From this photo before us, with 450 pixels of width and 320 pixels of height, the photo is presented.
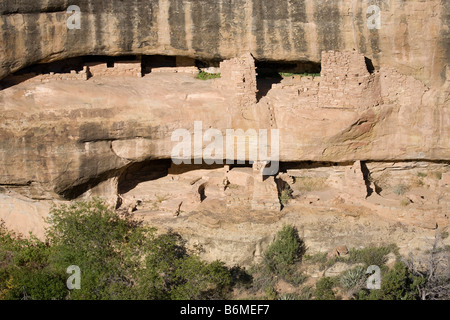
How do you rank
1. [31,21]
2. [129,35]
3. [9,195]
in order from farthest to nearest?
[9,195], [129,35], [31,21]

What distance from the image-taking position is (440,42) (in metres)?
10.8

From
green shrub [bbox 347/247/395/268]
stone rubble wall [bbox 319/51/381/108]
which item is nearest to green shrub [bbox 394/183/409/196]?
green shrub [bbox 347/247/395/268]

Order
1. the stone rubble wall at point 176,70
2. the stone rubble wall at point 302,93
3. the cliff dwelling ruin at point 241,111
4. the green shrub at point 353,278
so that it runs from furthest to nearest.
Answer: the stone rubble wall at point 176,70 → the stone rubble wall at point 302,93 → the cliff dwelling ruin at point 241,111 → the green shrub at point 353,278

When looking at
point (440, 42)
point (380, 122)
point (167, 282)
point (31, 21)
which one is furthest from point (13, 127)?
point (440, 42)

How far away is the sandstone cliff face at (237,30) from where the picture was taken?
35.1 ft

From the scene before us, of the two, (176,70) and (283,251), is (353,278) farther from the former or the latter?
(176,70)

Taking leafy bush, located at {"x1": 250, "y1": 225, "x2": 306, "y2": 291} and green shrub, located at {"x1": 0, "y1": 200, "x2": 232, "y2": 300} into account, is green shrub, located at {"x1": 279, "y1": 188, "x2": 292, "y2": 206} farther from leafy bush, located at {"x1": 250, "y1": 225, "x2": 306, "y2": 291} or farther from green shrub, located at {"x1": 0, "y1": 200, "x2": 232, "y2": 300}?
green shrub, located at {"x1": 0, "y1": 200, "x2": 232, "y2": 300}

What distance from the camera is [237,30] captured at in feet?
37.2

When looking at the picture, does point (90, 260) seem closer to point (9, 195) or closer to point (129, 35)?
point (9, 195)

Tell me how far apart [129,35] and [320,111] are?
176 inches

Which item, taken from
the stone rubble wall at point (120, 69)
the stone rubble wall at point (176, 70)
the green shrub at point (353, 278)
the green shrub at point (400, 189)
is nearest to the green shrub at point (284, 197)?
the green shrub at point (353, 278)

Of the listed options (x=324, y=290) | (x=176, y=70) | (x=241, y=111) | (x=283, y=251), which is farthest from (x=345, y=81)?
(x=324, y=290)

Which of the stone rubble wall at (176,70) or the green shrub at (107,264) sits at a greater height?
the stone rubble wall at (176,70)

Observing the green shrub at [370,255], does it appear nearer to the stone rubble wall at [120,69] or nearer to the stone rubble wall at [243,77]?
the stone rubble wall at [243,77]
